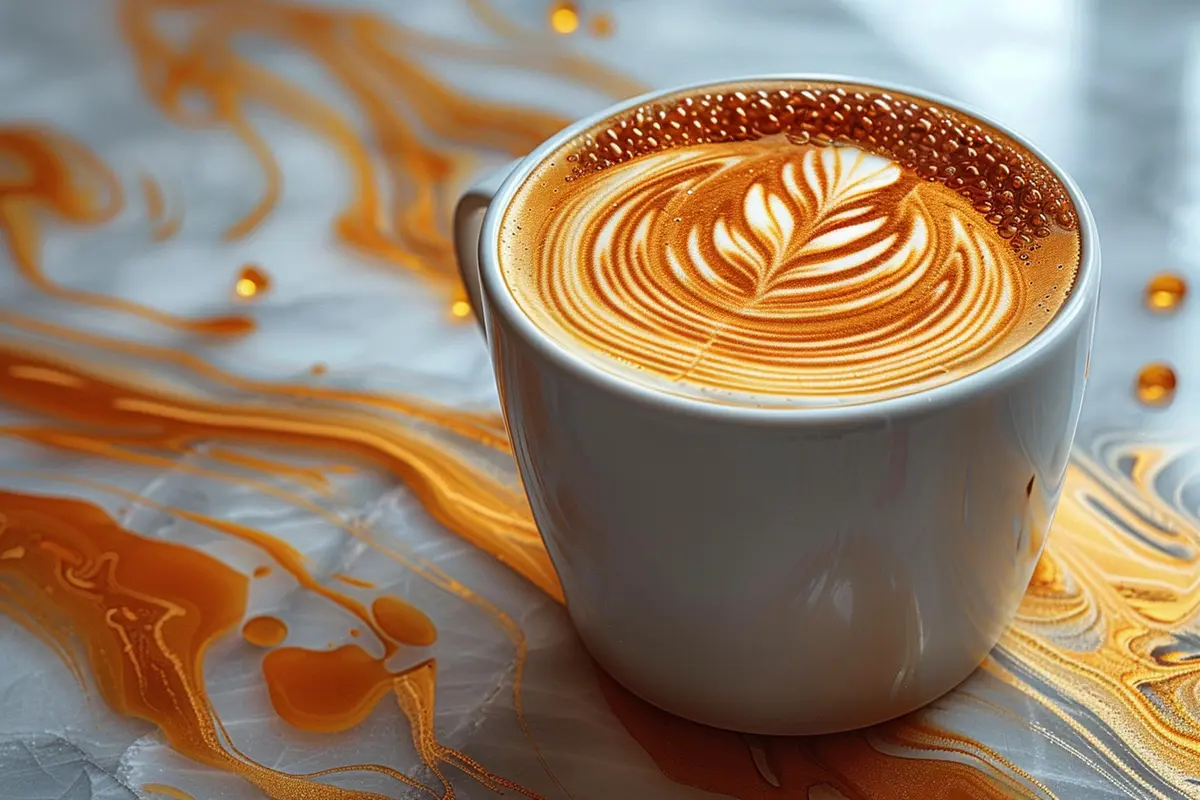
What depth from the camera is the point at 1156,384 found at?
0.97m

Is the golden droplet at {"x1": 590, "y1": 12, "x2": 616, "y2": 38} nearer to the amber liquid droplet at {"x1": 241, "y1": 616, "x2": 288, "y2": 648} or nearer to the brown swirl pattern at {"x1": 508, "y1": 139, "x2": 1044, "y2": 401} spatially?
the brown swirl pattern at {"x1": 508, "y1": 139, "x2": 1044, "y2": 401}

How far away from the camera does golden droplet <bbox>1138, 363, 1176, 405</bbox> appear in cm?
96

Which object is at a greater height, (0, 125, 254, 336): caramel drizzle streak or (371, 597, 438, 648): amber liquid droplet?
(371, 597, 438, 648): amber liquid droplet

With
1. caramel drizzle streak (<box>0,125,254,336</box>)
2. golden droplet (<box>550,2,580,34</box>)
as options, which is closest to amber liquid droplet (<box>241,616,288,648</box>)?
caramel drizzle streak (<box>0,125,254,336</box>)

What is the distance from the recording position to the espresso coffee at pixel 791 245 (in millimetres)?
618

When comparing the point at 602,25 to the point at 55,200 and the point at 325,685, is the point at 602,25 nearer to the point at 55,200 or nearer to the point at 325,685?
the point at 55,200

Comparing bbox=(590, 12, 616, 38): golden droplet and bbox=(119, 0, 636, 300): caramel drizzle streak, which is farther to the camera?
bbox=(590, 12, 616, 38): golden droplet

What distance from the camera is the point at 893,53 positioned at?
1.35 meters

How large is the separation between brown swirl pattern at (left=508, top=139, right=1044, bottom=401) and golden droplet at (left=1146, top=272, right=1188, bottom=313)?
40cm

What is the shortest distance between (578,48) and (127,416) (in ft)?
2.06

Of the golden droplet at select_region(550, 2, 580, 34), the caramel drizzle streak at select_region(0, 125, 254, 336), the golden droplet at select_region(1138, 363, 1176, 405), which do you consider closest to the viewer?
the golden droplet at select_region(1138, 363, 1176, 405)

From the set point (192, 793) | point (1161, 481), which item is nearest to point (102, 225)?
point (192, 793)

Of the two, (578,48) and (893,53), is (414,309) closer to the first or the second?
(578,48)

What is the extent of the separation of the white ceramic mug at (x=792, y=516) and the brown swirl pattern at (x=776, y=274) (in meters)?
0.02
